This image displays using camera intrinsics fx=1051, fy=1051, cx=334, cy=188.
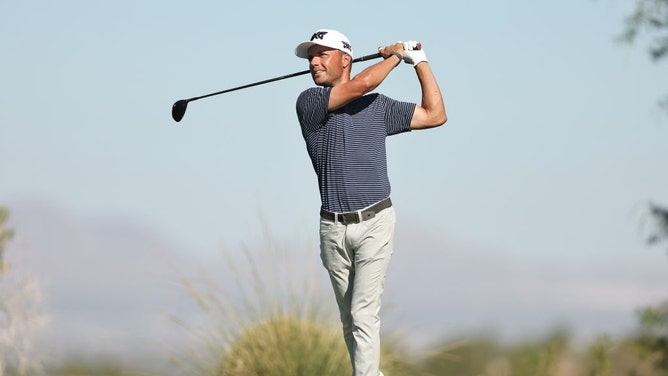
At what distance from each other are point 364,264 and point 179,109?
2153mm

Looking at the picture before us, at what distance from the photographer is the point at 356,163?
20.8 ft

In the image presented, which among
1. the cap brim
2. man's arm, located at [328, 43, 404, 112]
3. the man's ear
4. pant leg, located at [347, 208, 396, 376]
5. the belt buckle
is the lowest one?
pant leg, located at [347, 208, 396, 376]

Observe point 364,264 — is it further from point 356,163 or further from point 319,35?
point 319,35

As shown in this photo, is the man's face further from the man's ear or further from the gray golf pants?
the gray golf pants

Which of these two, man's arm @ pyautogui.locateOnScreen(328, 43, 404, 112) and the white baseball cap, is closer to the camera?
man's arm @ pyautogui.locateOnScreen(328, 43, 404, 112)

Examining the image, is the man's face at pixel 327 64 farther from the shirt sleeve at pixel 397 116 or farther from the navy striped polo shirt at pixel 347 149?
the shirt sleeve at pixel 397 116

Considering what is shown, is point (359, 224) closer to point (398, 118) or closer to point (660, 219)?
point (398, 118)

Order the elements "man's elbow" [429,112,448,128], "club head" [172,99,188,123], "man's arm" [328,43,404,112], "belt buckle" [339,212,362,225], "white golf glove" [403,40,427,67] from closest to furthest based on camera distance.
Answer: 1. "man's arm" [328,43,404,112]
2. "belt buckle" [339,212,362,225]
3. "white golf glove" [403,40,427,67]
4. "man's elbow" [429,112,448,128]
5. "club head" [172,99,188,123]

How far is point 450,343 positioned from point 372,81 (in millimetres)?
3812

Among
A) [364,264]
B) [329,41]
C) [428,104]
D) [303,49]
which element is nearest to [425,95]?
[428,104]

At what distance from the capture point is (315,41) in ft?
21.3

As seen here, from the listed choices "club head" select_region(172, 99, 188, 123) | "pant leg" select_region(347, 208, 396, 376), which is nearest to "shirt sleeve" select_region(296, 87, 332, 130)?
"pant leg" select_region(347, 208, 396, 376)

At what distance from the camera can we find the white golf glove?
6449mm

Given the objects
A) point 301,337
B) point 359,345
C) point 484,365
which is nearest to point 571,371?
point 484,365
